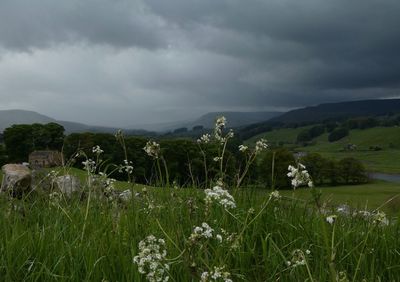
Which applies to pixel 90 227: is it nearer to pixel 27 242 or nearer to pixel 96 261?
pixel 27 242

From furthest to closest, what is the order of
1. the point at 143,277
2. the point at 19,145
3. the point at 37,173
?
the point at 19,145, the point at 37,173, the point at 143,277

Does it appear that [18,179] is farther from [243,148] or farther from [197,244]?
[197,244]

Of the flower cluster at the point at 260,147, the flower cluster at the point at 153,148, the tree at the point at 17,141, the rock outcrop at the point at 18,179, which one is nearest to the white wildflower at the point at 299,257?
the flower cluster at the point at 153,148

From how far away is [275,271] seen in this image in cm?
483

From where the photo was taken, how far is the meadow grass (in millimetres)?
4801

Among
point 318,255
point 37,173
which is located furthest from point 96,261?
point 37,173

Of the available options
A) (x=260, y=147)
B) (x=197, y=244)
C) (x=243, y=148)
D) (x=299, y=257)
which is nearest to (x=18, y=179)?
(x=243, y=148)

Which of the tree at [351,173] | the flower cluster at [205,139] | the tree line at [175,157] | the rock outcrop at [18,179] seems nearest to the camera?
the flower cluster at [205,139]

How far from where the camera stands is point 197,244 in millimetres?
4586

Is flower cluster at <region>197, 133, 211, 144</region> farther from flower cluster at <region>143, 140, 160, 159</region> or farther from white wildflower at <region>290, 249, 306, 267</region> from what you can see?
white wildflower at <region>290, 249, 306, 267</region>

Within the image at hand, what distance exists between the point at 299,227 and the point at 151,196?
2.71 m

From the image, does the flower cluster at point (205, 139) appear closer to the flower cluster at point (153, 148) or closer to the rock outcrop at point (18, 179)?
the flower cluster at point (153, 148)

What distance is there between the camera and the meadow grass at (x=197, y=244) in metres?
4.80

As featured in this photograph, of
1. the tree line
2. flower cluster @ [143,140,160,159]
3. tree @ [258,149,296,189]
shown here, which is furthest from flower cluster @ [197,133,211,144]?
flower cluster @ [143,140,160,159]
